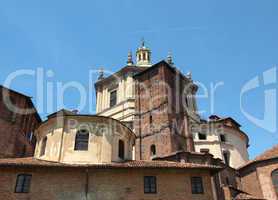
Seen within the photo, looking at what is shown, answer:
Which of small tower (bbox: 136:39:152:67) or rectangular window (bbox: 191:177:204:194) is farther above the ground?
small tower (bbox: 136:39:152:67)

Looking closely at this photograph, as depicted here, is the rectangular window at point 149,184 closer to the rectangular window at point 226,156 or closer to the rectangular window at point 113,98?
the rectangular window at point 226,156

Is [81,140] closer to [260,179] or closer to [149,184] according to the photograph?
[149,184]

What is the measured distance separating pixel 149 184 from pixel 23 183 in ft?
26.4

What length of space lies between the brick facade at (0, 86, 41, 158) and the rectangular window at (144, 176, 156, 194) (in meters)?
17.3

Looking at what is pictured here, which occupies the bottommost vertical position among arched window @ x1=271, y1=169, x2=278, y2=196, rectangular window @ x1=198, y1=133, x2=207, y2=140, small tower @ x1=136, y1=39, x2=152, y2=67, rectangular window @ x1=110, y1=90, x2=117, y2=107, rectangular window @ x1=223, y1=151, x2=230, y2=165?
arched window @ x1=271, y1=169, x2=278, y2=196

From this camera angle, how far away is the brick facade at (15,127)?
98.2 ft

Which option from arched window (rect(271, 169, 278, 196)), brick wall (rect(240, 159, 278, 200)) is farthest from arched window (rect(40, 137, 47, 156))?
arched window (rect(271, 169, 278, 196))

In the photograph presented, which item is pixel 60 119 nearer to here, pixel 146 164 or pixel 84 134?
pixel 84 134

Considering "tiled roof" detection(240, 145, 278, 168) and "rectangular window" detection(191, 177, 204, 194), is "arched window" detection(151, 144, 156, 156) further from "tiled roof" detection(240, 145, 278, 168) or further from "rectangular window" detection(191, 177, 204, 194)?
"rectangular window" detection(191, 177, 204, 194)

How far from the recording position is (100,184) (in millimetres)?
18641

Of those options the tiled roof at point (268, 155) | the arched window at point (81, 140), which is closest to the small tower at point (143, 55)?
the tiled roof at point (268, 155)

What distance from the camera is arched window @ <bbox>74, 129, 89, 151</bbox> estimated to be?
21.3 meters

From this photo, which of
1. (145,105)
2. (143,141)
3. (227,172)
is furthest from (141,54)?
(227,172)

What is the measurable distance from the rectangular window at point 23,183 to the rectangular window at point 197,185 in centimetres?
1060
